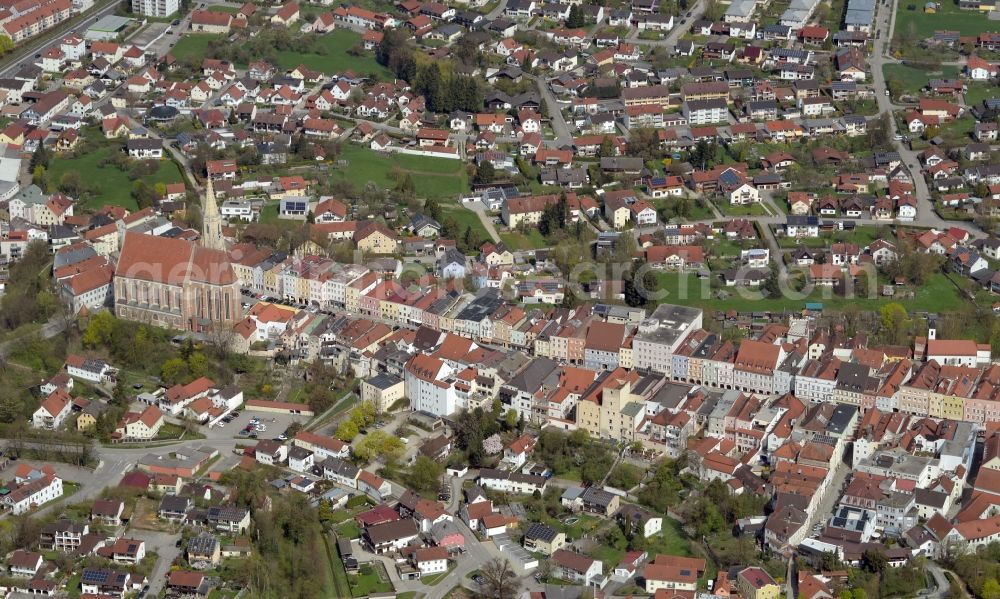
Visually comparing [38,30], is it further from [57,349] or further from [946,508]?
[946,508]

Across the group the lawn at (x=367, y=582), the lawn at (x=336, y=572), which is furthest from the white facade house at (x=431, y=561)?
the lawn at (x=336, y=572)

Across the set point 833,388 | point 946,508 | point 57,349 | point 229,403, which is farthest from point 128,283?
point 946,508

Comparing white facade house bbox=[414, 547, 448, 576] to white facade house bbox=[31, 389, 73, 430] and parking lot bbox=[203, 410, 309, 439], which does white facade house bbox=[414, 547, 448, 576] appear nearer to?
parking lot bbox=[203, 410, 309, 439]

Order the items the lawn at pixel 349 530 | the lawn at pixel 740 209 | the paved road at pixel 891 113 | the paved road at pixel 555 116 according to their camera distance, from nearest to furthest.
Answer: the lawn at pixel 349 530 → the paved road at pixel 891 113 → the lawn at pixel 740 209 → the paved road at pixel 555 116

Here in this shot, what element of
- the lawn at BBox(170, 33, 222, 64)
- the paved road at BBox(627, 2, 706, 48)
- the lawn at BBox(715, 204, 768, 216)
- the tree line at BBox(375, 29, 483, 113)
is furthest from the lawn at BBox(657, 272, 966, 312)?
the lawn at BBox(170, 33, 222, 64)

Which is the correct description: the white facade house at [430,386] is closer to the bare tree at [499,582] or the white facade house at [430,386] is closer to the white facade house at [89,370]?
the bare tree at [499,582]

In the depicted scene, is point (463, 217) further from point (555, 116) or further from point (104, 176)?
point (104, 176)
